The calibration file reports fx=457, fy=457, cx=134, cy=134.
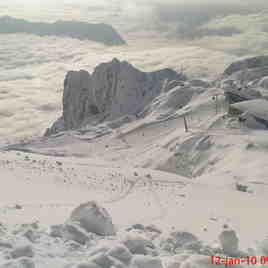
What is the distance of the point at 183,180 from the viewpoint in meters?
21.9

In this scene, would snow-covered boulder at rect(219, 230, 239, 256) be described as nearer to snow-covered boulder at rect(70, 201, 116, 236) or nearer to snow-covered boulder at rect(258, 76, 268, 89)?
snow-covered boulder at rect(70, 201, 116, 236)

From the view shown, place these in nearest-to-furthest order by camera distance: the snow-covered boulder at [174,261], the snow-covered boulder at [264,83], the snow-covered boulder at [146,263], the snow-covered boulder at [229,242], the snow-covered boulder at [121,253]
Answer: the snow-covered boulder at [146,263] → the snow-covered boulder at [174,261] → the snow-covered boulder at [121,253] → the snow-covered boulder at [229,242] → the snow-covered boulder at [264,83]

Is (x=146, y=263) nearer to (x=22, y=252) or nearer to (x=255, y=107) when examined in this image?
Result: (x=22, y=252)

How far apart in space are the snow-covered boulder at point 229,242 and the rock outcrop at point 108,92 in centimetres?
5651

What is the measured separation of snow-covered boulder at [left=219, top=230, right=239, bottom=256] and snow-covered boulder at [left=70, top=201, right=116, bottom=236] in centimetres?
243

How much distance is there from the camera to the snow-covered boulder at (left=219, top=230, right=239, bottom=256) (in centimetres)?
935

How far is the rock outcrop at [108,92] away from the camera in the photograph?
6881 centimetres

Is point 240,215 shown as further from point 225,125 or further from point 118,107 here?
point 118,107

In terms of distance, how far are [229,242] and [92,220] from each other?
2.94 meters

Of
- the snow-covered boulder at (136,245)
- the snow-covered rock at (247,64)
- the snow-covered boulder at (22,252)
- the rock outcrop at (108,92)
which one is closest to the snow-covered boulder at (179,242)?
the snow-covered boulder at (136,245)

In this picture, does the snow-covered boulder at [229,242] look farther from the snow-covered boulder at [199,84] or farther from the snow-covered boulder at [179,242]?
the snow-covered boulder at [199,84]

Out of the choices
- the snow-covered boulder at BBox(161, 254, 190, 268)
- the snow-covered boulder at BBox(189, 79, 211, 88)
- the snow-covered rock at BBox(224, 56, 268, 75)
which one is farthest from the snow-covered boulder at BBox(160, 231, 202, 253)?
the snow-covered rock at BBox(224, 56, 268, 75)

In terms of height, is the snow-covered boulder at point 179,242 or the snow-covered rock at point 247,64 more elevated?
the snow-covered rock at point 247,64

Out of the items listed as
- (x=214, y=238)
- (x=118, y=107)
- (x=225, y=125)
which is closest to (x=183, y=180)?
(x=214, y=238)
